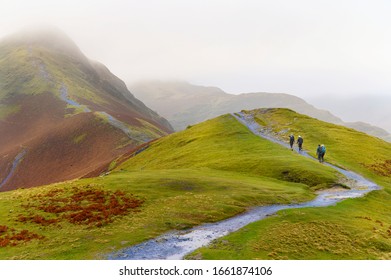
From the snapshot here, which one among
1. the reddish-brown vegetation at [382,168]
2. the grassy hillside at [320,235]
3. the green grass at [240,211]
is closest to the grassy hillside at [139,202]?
the green grass at [240,211]

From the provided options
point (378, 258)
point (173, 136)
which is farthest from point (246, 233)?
point (173, 136)

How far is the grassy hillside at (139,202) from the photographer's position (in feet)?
96.0

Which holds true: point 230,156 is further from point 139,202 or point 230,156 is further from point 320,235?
point 320,235

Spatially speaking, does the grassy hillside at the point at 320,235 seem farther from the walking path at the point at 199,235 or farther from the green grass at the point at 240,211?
the walking path at the point at 199,235

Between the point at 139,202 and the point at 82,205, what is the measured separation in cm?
635

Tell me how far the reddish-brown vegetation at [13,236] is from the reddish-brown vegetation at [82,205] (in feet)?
8.55

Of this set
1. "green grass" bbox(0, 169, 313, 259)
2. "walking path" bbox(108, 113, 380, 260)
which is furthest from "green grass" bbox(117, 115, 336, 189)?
"walking path" bbox(108, 113, 380, 260)

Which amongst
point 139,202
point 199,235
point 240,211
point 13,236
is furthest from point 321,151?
point 13,236

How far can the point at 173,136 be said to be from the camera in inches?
4387

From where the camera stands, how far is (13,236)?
30047mm

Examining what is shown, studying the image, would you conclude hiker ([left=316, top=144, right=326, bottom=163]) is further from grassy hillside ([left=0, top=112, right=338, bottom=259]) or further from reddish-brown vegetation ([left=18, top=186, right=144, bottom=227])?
reddish-brown vegetation ([left=18, top=186, right=144, bottom=227])

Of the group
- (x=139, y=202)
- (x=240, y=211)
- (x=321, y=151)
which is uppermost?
(x=321, y=151)

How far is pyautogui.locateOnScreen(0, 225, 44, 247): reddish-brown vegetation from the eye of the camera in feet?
94.4

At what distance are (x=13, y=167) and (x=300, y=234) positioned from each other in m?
154
